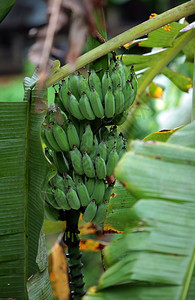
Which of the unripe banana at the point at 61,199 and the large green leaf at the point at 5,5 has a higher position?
the large green leaf at the point at 5,5

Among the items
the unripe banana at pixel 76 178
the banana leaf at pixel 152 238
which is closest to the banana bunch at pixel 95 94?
the unripe banana at pixel 76 178

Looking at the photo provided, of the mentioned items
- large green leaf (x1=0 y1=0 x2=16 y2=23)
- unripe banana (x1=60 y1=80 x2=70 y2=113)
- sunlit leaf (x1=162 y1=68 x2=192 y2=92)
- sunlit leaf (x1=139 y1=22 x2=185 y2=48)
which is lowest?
unripe banana (x1=60 y1=80 x2=70 y2=113)

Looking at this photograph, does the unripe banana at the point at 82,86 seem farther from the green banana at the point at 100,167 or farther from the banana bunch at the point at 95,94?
the green banana at the point at 100,167

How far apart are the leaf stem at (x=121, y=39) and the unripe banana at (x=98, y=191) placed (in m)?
0.23

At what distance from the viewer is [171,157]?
0.54 m

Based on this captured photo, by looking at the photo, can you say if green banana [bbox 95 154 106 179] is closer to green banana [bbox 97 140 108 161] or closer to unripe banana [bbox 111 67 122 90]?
green banana [bbox 97 140 108 161]

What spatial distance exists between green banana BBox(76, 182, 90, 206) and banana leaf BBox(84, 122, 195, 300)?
0.23m

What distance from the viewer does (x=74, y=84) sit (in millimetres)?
753

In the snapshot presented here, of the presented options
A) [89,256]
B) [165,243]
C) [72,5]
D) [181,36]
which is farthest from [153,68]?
[89,256]

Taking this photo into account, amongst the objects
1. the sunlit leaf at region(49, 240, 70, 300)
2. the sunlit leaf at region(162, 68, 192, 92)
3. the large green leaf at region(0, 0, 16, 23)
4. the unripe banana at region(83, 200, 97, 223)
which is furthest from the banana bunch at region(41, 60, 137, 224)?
the sunlit leaf at region(162, 68, 192, 92)

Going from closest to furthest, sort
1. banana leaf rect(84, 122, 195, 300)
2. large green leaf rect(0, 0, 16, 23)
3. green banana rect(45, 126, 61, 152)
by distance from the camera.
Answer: banana leaf rect(84, 122, 195, 300) < large green leaf rect(0, 0, 16, 23) < green banana rect(45, 126, 61, 152)

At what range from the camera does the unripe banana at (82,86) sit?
0.74m

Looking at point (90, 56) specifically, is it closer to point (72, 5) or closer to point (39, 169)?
point (39, 169)

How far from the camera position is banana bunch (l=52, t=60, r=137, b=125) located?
74cm
